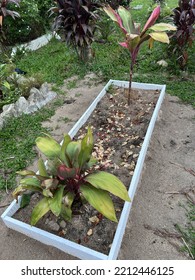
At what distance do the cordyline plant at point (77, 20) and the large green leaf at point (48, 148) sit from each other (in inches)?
113

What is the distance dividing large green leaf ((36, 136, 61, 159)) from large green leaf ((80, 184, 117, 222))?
0.34m

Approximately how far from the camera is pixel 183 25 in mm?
3867

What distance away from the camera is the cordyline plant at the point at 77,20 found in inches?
165

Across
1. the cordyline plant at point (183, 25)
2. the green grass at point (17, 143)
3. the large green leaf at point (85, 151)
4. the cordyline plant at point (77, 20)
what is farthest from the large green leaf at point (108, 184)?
the cordyline plant at point (77, 20)

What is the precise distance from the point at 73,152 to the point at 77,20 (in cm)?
324

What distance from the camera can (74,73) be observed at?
4613mm

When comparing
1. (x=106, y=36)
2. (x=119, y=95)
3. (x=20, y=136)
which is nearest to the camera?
(x=20, y=136)

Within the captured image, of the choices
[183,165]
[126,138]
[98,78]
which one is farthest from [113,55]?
[183,165]

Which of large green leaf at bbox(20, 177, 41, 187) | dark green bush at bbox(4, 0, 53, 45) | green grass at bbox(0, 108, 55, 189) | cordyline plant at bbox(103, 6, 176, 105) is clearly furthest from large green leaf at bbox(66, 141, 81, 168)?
dark green bush at bbox(4, 0, 53, 45)

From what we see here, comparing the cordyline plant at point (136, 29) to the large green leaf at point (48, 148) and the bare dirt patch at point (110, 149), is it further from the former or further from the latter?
the large green leaf at point (48, 148)

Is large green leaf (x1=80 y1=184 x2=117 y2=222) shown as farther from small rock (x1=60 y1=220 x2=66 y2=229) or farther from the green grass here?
the green grass

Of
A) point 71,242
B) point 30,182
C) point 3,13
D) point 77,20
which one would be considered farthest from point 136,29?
point 3,13

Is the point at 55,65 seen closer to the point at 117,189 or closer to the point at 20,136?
the point at 20,136
